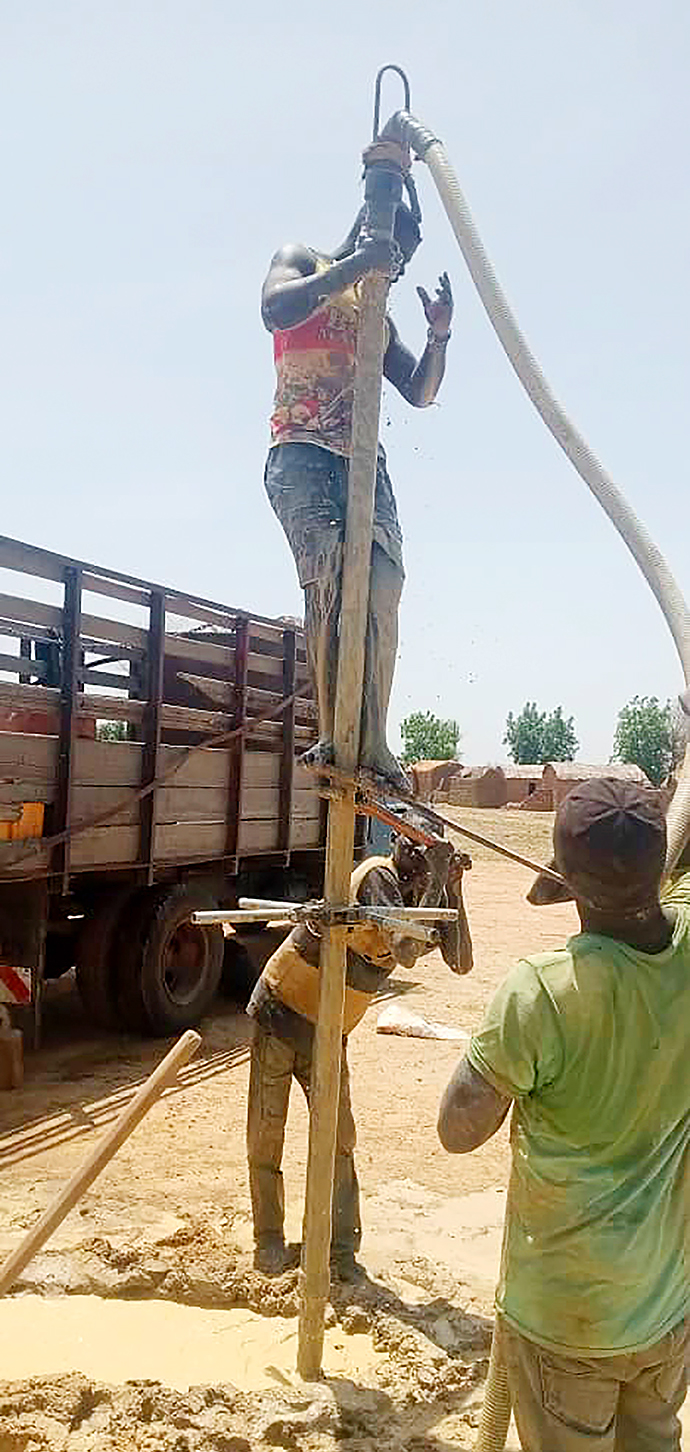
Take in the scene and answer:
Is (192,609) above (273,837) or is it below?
above

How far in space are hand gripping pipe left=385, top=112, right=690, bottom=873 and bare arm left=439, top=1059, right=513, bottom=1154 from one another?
3.22ft

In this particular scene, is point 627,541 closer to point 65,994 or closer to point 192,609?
point 192,609

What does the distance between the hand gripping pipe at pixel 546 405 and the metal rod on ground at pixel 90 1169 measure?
3.73 ft

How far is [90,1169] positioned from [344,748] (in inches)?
50.8

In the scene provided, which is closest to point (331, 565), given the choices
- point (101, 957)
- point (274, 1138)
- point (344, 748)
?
point (344, 748)

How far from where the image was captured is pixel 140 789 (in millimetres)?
6559

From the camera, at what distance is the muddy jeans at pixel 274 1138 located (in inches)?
163

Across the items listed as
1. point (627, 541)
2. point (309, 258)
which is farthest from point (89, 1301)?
point (309, 258)

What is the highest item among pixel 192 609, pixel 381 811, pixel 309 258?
pixel 309 258

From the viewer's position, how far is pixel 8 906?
602 cm

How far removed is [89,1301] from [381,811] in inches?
72.1

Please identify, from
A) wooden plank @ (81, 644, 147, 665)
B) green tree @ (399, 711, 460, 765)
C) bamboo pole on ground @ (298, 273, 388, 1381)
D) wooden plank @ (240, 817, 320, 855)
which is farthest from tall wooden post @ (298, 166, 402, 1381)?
green tree @ (399, 711, 460, 765)

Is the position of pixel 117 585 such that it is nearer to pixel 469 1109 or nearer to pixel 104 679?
pixel 104 679

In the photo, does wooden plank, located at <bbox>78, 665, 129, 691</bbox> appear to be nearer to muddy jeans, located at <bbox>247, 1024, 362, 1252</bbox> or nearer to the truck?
the truck
